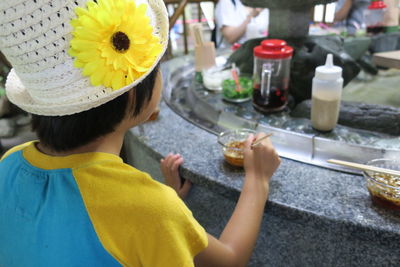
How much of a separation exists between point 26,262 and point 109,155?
0.37 metres

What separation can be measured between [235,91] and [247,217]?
109cm

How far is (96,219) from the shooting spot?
855 mm

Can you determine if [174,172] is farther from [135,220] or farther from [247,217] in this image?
[135,220]

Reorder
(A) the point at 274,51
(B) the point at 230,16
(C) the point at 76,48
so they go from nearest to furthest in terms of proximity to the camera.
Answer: (C) the point at 76,48, (A) the point at 274,51, (B) the point at 230,16

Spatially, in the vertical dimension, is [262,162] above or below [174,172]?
above

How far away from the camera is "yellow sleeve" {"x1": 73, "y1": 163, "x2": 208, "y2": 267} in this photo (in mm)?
853

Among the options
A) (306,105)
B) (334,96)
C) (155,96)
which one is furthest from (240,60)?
(155,96)

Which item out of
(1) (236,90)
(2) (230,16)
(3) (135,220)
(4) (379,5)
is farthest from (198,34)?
(2) (230,16)

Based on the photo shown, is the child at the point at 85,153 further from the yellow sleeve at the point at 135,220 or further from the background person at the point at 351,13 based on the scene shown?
the background person at the point at 351,13

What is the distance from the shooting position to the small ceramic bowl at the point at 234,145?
1.47 meters

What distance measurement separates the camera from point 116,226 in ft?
2.79

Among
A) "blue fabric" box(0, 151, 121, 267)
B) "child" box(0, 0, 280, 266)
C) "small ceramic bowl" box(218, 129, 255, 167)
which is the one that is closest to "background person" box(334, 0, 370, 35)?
"small ceramic bowl" box(218, 129, 255, 167)

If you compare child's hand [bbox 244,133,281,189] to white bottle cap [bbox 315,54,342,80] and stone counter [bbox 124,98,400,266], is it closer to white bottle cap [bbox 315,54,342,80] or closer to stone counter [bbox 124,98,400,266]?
stone counter [bbox 124,98,400,266]

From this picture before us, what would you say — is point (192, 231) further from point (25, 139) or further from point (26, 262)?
point (25, 139)
